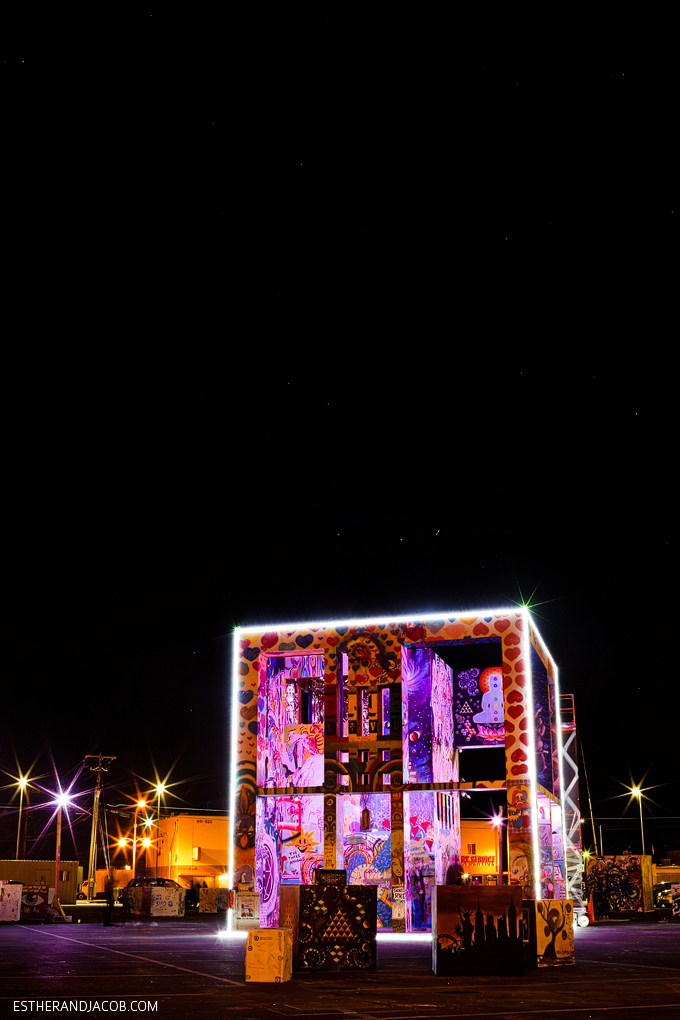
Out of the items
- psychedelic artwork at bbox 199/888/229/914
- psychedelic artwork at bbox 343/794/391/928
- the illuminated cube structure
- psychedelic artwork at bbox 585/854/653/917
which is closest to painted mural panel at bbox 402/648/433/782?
the illuminated cube structure

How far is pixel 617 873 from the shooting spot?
163 ft

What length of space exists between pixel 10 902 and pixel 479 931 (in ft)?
81.4

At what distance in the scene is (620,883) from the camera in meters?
49.3

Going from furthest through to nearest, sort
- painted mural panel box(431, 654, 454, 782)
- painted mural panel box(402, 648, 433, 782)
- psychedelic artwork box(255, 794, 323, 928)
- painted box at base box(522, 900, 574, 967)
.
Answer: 1. painted mural panel box(431, 654, 454, 782)
2. painted mural panel box(402, 648, 433, 782)
3. psychedelic artwork box(255, 794, 323, 928)
4. painted box at base box(522, 900, 574, 967)

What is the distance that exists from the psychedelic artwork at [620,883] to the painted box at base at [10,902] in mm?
27565

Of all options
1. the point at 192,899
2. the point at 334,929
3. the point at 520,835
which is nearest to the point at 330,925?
the point at 334,929

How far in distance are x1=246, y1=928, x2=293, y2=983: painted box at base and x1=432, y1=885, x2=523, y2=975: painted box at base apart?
2.26m

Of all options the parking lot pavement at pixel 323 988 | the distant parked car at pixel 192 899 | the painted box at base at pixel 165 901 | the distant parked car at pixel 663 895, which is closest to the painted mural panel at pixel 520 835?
the parking lot pavement at pixel 323 988

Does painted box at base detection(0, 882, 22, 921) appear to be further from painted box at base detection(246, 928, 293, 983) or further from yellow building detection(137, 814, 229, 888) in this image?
yellow building detection(137, 814, 229, 888)

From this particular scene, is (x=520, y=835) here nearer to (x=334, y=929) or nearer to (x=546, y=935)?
(x=546, y=935)

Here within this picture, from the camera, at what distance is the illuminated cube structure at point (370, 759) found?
1145 inches

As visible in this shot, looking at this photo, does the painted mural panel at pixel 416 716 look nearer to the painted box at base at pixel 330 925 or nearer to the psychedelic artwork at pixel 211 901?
the painted box at base at pixel 330 925

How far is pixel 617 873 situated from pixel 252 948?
4126cm

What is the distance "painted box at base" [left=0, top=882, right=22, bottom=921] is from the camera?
33.3 m
